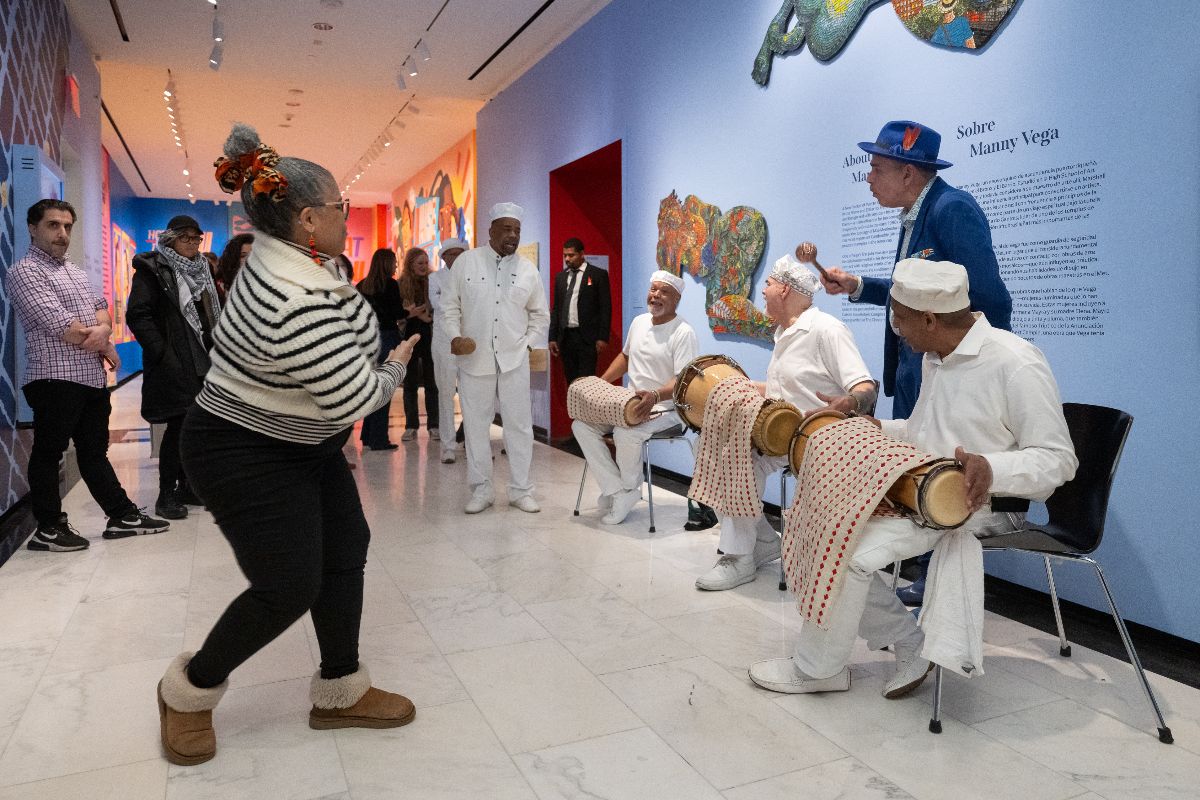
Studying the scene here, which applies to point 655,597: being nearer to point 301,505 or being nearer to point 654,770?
point 654,770

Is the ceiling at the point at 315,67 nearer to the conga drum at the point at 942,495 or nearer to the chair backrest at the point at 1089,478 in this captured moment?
the chair backrest at the point at 1089,478

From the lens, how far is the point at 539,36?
791 centimetres

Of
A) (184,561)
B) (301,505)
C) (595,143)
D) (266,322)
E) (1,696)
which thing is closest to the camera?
(266,322)

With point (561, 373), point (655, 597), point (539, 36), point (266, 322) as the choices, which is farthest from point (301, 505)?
point (539, 36)

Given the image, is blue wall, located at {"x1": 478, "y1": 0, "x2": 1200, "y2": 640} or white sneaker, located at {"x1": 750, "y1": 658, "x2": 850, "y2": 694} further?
blue wall, located at {"x1": 478, "y1": 0, "x2": 1200, "y2": 640}

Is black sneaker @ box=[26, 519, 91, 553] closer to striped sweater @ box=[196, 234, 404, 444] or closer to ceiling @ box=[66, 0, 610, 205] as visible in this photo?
striped sweater @ box=[196, 234, 404, 444]

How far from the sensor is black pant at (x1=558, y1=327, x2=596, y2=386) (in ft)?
23.9

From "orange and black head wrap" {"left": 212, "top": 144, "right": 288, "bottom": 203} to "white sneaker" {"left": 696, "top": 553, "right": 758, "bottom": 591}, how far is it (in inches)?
89.4

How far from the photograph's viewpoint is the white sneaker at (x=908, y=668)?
2537 mm

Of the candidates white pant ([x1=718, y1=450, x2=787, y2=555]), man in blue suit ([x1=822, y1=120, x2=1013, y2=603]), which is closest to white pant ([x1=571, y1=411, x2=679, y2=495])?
white pant ([x1=718, y1=450, x2=787, y2=555])

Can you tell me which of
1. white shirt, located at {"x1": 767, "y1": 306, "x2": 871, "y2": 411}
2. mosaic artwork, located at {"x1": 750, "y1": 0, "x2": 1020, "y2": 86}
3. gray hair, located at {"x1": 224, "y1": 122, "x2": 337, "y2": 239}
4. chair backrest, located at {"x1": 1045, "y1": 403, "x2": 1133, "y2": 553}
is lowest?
chair backrest, located at {"x1": 1045, "y1": 403, "x2": 1133, "y2": 553}

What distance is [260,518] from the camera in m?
1.99

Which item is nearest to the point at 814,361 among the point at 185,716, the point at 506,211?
the point at 506,211

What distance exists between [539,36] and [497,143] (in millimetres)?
1764
